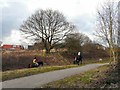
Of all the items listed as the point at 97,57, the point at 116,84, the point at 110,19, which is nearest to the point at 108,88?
the point at 116,84

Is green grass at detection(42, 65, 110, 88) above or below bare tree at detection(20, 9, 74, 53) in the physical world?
below

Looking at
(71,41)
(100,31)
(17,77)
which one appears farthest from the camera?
(71,41)

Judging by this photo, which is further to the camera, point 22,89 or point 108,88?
point 22,89

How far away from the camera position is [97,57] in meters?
76.6

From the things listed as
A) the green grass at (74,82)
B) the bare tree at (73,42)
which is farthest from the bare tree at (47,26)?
the green grass at (74,82)

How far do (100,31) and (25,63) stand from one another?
54.2 feet

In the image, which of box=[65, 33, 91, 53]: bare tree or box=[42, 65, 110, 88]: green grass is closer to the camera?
box=[42, 65, 110, 88]: green grass

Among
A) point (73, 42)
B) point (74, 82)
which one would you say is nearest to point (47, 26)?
point (73, 42)

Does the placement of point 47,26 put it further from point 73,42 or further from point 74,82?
point 74,82

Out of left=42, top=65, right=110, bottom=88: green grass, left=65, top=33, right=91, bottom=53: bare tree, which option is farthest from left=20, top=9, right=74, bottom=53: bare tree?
left=42, top=65, right=110, bottom=88: green grass

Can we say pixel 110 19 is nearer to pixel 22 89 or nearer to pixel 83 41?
pixel 22 89

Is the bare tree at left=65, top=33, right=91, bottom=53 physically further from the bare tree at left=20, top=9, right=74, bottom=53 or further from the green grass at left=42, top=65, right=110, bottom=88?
the green grass at left=42, top=65, right=110, bottom=88

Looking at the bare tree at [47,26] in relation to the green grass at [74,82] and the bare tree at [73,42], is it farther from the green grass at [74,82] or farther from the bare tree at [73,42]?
the green grass at [74,82]

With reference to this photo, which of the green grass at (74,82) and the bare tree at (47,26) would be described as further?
the bare tree at (47,26)
